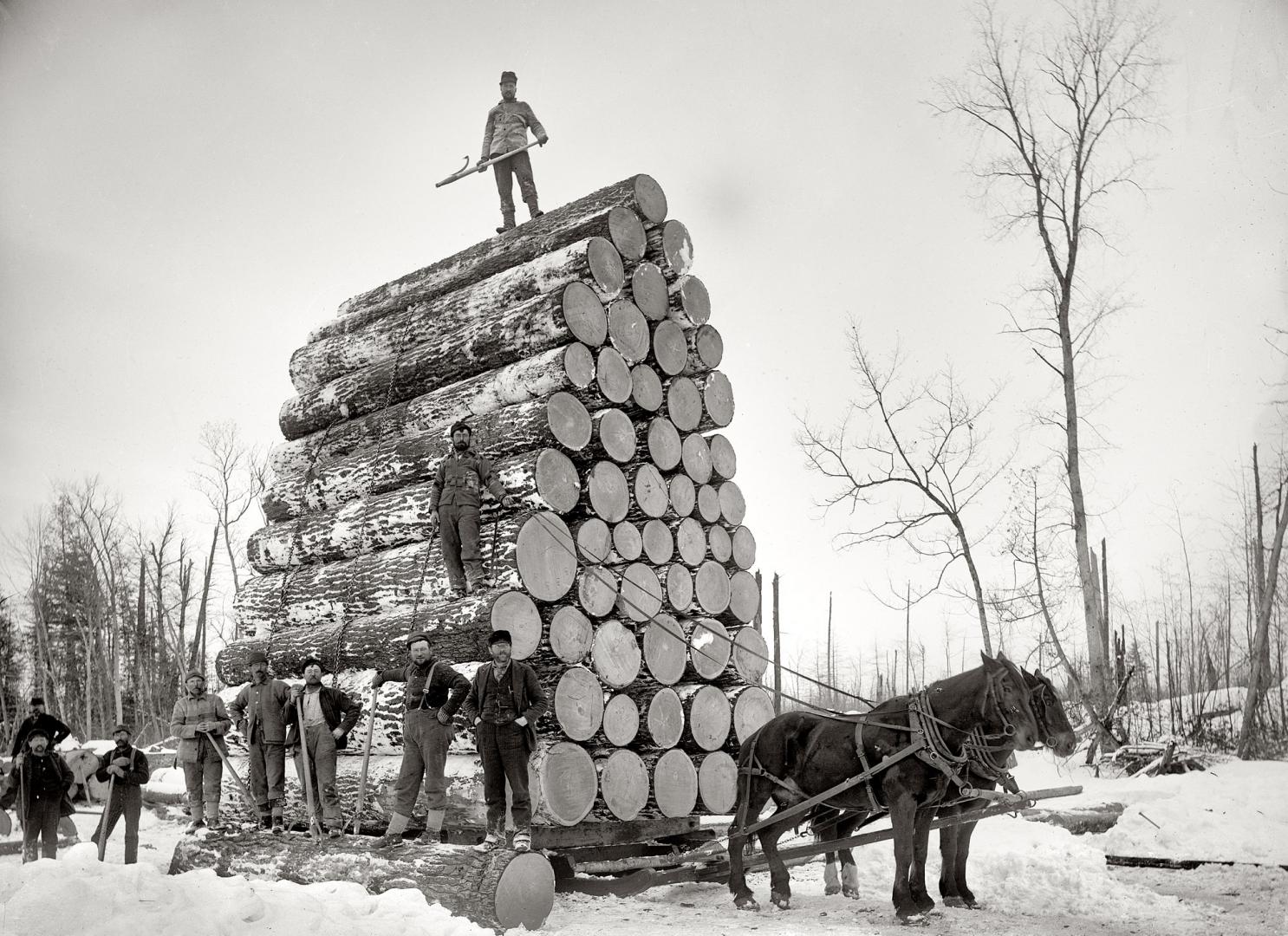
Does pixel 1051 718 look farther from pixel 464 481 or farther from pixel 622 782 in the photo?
pixel 464 481

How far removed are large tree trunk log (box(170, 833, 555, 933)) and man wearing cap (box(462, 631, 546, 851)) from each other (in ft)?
2.00

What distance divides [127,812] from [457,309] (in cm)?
628

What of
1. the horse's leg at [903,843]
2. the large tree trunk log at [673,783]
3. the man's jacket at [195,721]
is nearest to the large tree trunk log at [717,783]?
the large tree trunk log at [673,783]

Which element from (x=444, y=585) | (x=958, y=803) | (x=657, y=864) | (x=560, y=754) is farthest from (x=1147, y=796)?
(x=444, y=585)

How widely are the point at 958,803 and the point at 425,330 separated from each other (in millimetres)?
6817

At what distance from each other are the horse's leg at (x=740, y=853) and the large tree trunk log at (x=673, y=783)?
40.4 inches

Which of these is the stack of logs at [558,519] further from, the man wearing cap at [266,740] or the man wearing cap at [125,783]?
the man wearing cap at [125,783]

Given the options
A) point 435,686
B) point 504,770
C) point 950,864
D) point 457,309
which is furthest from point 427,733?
point 457,309

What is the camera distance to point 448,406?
9469 mm

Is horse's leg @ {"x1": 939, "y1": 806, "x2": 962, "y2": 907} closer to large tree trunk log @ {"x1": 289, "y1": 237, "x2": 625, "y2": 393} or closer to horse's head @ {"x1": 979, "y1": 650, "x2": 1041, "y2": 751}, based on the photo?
horse's head @ {"x1": 979, "y1": 650, "x2": 1041, "y2": 751}

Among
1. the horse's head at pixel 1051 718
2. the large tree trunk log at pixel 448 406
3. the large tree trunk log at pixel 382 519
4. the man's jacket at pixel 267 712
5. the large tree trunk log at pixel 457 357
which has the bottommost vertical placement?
the horse's head at pixel 1051 718

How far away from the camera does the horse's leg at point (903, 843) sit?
6109mm

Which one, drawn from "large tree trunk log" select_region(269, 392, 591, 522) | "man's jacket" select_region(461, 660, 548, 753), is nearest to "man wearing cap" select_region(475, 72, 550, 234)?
"large tree trunk log" select_region(269, 392, 591, 522)

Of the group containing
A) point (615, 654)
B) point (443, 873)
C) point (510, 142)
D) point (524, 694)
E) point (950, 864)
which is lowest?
point (950, 864)
